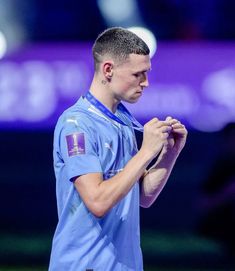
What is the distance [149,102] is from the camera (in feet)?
23.3

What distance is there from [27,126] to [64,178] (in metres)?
3.99

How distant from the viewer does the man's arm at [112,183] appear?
10.2 feet

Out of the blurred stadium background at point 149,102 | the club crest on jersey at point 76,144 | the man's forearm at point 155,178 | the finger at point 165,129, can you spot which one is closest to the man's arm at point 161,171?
the man's forearm at point 155,178

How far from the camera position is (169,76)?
715 centimetres

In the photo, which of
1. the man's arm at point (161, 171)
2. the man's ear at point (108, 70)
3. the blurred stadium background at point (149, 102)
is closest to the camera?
the man's ear at point (108, 70)

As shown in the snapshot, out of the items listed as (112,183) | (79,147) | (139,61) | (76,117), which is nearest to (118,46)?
(139,61)

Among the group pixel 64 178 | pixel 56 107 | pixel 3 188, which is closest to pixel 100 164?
pixel 64 178

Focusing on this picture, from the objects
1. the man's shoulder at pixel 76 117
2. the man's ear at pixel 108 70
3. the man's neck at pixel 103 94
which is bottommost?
the man's shoulder at pixel 76 117

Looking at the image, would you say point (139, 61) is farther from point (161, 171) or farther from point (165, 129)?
point (161, 171)

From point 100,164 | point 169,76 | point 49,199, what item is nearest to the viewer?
point 100,164

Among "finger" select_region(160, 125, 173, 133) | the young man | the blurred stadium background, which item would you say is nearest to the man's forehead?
the young man

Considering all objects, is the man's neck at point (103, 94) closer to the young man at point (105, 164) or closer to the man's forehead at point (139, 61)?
the young man at point (105, 164)

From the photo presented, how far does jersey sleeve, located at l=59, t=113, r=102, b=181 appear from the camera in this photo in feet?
10.4

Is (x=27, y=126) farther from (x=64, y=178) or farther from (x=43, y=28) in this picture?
(x=64, y=178)
